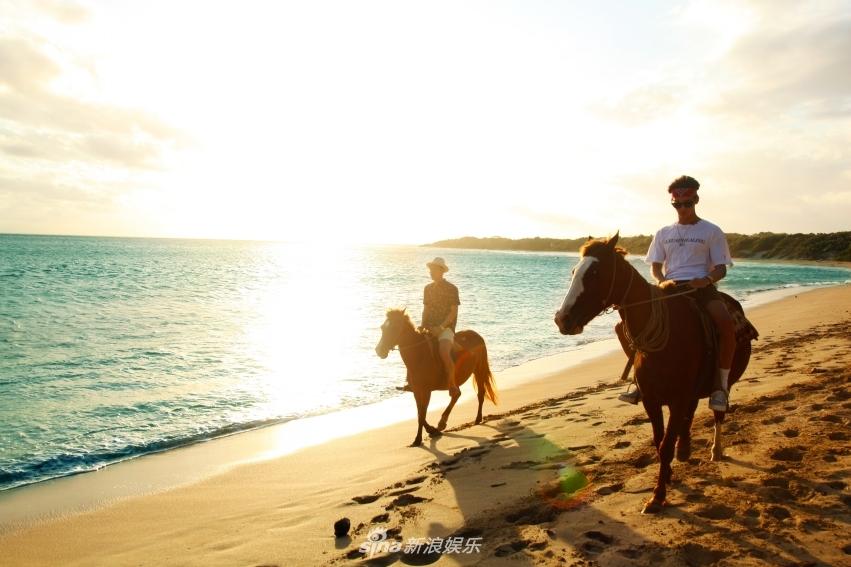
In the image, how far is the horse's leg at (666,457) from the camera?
4.43 m

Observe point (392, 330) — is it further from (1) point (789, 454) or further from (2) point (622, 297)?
(1) point (789, 454)

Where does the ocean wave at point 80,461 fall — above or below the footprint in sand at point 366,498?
below

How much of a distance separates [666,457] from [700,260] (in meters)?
2.07

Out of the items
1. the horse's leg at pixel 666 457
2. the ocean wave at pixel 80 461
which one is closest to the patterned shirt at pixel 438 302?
the ocean wave at pixel 80 461

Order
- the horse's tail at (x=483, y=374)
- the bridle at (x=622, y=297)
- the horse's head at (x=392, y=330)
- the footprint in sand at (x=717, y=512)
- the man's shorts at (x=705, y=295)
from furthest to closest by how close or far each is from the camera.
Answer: the horse's tail at (x=483, y=374), the horse's head at (x=392, y=330), the man's shorts at (x=705, y=295), the bridle at (x=622, y=297), the footprint in sand at (x=717, y=512)

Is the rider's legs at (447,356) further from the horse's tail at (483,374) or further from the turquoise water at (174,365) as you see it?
the turquoise water at (174,365)

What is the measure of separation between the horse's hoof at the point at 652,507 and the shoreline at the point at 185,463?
5690 mm

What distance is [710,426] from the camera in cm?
661

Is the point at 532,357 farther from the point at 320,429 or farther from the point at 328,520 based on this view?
the point at 328,520

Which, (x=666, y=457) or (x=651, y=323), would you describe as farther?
(x=651, y=323)

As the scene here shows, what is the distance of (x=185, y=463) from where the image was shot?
26.6 ft

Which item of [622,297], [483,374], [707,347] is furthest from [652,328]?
[483,374]

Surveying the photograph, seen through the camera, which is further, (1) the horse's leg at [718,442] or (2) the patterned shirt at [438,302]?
(2) the patterned shirt at [438,302]

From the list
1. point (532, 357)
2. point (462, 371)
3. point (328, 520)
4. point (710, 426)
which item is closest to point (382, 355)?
point (462, 371)
